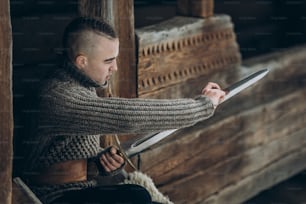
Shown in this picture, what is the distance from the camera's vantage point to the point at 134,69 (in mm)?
4199

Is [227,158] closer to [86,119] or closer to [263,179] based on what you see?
[263,179]

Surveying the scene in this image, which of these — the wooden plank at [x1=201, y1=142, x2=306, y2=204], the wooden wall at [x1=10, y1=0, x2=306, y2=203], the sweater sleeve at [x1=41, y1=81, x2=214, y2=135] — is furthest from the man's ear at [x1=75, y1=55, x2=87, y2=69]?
the wooden plank at [x1=201, y1=142, x2=306, y2=204]

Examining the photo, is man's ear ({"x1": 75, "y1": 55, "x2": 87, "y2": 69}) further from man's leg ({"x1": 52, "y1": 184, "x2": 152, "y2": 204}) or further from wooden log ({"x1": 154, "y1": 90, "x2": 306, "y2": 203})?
wooden log ({"x1": 154, "y1": 90, "x2": 306, "y2": 203})

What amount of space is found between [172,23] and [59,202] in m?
1.47

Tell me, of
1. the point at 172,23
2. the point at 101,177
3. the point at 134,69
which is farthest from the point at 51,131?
the point at 172,23

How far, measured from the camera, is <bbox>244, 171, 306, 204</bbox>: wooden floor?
17.6ft

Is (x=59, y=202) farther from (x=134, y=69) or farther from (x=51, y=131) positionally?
(x=134, y=69)

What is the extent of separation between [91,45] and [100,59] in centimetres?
7

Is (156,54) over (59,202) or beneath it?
over

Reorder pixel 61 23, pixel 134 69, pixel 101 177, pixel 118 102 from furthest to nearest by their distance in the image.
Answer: pixel 61 23, pixel 134 69, pixel 101 177, pixel 118 102

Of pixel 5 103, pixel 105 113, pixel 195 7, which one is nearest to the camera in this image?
pixel 5 103

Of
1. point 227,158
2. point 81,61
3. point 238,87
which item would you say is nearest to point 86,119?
point 81,61

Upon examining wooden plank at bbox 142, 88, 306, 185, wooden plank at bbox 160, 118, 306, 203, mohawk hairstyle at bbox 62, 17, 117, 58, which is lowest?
wooden plank at bbox 160, 118, 306, 203

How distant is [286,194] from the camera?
5.50 meters
